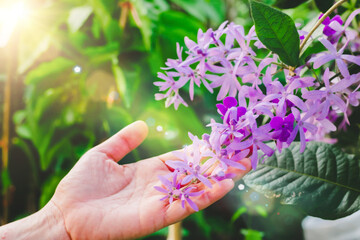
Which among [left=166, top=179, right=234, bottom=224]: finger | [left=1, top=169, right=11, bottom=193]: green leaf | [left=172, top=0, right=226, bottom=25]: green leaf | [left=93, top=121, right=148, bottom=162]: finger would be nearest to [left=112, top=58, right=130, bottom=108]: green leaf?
[left=93, top=121, right=148, bottom=162]: finger

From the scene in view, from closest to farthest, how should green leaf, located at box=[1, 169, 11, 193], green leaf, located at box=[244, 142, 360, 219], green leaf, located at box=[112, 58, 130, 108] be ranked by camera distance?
green leaf, located at box=[244, 142, 360, 219], green leaf, located at box=[112, 58, 130, 108], green leaf, located at box=[1, 169, 11, 193]

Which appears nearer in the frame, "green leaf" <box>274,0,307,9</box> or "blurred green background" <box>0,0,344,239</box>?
"green leaf" <box>274,0,307,9</box>

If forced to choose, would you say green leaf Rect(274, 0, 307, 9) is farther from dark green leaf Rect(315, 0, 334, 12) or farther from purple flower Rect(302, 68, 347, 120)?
purple flower Rect(302, 68, 347, 120)

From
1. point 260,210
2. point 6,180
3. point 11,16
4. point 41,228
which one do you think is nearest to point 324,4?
point 260,210

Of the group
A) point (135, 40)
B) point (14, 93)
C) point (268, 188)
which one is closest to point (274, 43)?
point (268, 188)

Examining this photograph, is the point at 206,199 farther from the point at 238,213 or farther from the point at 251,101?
the point at 238,213

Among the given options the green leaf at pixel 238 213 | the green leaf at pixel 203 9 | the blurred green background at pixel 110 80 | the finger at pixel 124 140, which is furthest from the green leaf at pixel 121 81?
the green leaf at pixel 238 213

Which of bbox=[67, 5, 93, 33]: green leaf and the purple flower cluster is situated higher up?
bbox=[67, 5, 93, 33]: green leaf

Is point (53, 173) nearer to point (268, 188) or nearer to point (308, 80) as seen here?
point (268, 188)
